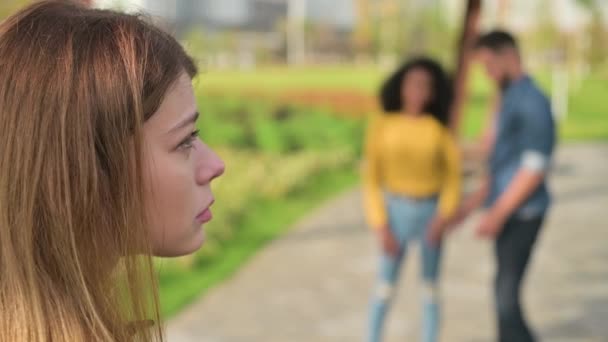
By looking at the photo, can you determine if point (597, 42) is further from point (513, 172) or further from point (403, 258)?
point (513, 172)

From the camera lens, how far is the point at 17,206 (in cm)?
94

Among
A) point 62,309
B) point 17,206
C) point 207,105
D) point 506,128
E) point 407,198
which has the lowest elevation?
point 207,105

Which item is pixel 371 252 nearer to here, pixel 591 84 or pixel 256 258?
pixel 256 258

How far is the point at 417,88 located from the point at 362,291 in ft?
6.88

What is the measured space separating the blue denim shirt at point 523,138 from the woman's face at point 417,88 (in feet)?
1.27

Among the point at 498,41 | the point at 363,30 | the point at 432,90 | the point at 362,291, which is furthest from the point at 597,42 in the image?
the point at 498,41

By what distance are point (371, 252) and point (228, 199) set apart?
5.28 feet

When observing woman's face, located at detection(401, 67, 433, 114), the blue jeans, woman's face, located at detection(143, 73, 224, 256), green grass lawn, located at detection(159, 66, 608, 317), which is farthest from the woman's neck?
woman's face, located at detection(143, 73, 224, 256)

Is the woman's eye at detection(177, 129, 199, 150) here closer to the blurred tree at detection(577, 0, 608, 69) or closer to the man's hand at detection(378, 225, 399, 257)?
the man's hand at detection(378, 225, 399, 257)

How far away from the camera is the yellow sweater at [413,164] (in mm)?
3635

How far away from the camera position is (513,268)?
3.40 meters

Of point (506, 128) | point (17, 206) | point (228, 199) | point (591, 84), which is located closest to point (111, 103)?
point (17, 206)

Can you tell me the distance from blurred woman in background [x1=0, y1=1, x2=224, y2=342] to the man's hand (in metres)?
2.73

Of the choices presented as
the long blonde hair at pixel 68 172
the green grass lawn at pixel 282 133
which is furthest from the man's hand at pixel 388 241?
the long blonde hair at pixel 68 172
